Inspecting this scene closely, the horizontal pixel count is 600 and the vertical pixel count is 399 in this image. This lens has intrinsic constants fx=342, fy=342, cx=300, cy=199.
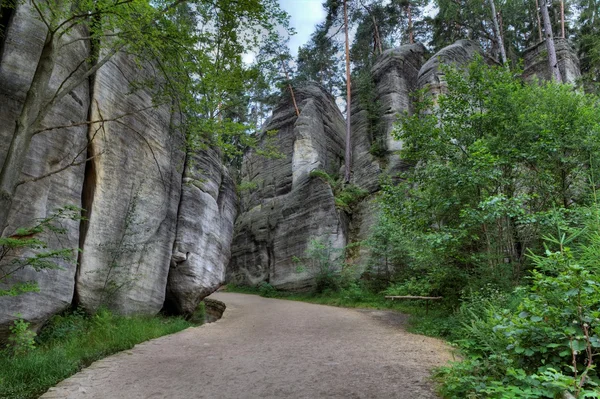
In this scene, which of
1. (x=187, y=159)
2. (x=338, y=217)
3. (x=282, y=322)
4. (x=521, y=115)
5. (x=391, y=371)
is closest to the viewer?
(x=391, y=371)

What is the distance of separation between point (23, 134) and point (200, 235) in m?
7.15

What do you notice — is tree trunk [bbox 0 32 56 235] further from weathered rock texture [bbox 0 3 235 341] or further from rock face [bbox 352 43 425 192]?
rock face [bbox 352 43 425 192]

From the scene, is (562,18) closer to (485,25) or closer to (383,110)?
(485,25)

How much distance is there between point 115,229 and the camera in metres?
8.75

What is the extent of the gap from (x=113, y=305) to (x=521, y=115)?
10677 millimetres

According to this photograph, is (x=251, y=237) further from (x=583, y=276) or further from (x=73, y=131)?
(x=583, y=276)

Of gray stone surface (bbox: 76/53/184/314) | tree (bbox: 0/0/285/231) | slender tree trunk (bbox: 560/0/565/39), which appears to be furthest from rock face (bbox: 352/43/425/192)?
tree (bbox: 0/0/285/231)

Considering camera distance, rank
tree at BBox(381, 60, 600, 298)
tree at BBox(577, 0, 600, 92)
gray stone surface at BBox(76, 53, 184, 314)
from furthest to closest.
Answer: tree at BBox(577, 0, 600, 92)
gray stone surface at BBox(76, 53, 184, 314)
tree at BBox(381, 60, 600, 298)

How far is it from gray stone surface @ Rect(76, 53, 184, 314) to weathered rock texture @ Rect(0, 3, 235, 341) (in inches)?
1.1

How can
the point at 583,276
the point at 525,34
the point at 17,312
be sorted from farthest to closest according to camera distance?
1. the point at 525,34
2. the point at 17,312
3. the point at 583,276

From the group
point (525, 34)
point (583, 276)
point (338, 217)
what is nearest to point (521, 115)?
point (583, 276)

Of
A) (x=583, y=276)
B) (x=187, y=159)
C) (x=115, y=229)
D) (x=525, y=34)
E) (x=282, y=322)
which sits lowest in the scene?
(x=282, y=322)

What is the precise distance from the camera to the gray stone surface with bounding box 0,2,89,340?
6352 millimetres

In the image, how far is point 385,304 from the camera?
43.4ft
